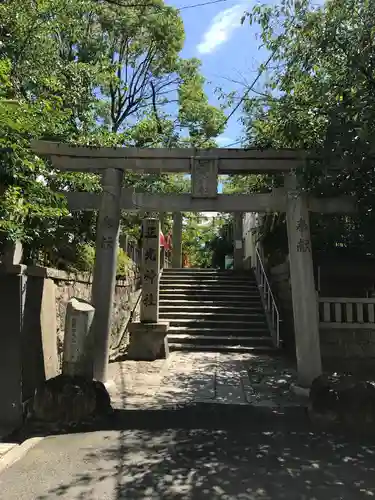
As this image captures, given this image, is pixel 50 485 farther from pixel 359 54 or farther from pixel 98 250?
pixel 359 54

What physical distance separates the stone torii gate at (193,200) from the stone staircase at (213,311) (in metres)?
4.42

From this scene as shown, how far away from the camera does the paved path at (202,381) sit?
22.4 ft

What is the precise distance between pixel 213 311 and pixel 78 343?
26.0 feet

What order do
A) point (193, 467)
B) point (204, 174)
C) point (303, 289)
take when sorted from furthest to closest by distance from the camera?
point (204, 174) < point (303, 289) < point (193, 467)

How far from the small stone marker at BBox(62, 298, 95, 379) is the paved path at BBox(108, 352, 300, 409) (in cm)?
84

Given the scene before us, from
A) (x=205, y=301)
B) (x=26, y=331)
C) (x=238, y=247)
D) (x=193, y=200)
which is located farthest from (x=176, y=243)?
(x=26, y=331)

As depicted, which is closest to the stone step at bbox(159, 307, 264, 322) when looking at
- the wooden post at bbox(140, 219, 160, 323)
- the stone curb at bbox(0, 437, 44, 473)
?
the wooden post at bbox(140, 219, 160, 323)

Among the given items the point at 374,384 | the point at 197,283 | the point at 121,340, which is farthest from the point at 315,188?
the point at 197,283

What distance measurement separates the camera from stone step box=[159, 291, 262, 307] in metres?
14.4

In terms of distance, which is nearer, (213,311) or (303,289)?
(303,289)

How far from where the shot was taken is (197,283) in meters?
16.2

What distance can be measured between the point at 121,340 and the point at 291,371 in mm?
4883

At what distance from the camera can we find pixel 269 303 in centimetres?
1304

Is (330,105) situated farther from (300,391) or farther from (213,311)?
(213,311)
